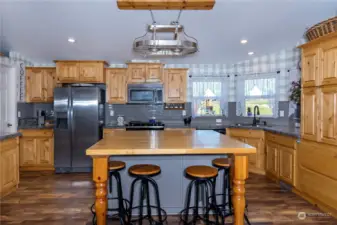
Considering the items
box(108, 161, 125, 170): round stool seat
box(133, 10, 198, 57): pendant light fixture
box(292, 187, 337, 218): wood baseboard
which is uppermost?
box(133, 10, 198, 57): pendant light fixture

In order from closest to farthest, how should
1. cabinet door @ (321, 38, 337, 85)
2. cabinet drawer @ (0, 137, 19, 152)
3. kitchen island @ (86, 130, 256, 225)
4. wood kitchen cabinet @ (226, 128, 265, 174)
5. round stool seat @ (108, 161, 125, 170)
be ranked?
kitchen island @ (86, 130, 256, 225) < round stool seat @ (108, 161, 125, 170) < cabinet door @ (321, 38, 337, 85) < cabinet drawer @ (0, 137, 19, 152) < wood kitchen cabinet @ (226, 128, 265, 174)

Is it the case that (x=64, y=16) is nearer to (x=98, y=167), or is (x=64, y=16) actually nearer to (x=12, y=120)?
(x=98, y=167)

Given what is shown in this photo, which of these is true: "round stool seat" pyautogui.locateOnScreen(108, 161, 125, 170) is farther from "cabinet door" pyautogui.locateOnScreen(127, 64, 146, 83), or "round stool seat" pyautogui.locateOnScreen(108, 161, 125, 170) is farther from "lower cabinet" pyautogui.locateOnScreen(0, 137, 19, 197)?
Result: "cabinet door" pyautogui.locateOnScreen(127, 64, 146, 83)

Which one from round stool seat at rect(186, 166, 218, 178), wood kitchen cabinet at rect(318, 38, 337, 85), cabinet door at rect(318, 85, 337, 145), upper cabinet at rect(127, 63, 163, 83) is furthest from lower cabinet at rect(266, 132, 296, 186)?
upper cabinet at rect(127, 63, 163, 83)

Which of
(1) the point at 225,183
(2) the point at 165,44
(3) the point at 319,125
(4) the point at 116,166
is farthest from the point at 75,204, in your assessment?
(3) the point at 319,125

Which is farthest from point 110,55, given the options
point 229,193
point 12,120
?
point 229,193

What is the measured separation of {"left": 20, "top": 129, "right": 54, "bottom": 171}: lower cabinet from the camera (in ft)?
14.3

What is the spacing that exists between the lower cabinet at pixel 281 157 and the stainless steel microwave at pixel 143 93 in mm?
2348

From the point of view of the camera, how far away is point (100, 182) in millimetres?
1962

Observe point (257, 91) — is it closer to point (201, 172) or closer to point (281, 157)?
point (281, 157)

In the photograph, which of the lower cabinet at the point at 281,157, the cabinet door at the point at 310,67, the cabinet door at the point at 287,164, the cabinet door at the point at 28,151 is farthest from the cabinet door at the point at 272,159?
the cabinet door at the point at 28,151

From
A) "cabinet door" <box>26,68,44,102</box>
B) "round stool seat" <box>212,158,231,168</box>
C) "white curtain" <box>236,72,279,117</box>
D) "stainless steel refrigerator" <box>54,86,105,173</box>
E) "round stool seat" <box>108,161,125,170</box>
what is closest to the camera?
"round stool seat" <box>108,161,125,170</box>

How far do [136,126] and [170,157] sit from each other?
207 centimetres

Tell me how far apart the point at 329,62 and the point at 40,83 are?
16.7ft
